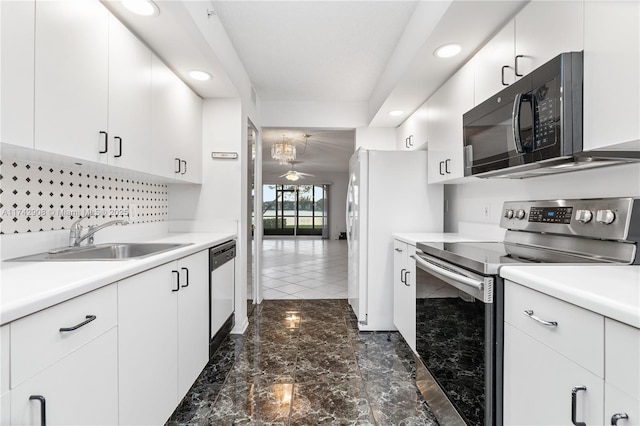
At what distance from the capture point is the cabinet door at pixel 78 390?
0.77m

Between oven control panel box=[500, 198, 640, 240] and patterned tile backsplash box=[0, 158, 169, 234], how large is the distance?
244 cm

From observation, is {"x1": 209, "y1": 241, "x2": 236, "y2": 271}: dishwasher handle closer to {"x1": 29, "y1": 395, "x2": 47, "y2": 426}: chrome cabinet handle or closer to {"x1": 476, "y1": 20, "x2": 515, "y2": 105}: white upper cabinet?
{"x1": 29, "y1": 395, "x2": 47, "y2": 426}: chrome cabinet handle

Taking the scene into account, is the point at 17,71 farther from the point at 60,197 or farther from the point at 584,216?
the point at 584,216

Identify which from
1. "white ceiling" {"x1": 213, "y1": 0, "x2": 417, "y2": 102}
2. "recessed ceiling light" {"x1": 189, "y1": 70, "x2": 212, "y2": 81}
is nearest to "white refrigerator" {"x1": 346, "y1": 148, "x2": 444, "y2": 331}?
"white ceiling" {"x1": 213, "y1": 0, "x2": 417, "y2": 102}

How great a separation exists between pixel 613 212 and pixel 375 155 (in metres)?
1.90

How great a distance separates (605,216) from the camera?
1264 millimetres

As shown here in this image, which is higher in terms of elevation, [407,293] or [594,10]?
[594,10]

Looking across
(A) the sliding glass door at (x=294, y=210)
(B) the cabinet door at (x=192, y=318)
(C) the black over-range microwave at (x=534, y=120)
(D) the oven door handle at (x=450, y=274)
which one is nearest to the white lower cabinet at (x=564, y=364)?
(D) the oven door handle at (x=450, y=274)

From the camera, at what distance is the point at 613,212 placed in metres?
1.23

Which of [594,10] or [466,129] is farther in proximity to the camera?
[466,129]

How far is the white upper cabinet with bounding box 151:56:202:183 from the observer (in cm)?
205

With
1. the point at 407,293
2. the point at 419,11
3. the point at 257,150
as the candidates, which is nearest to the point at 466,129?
the point at 419,11

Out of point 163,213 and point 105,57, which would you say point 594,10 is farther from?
point 163,213

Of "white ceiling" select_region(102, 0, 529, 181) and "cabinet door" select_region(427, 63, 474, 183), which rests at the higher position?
"white ceiling" select_region(102, 0, 529, 181)
